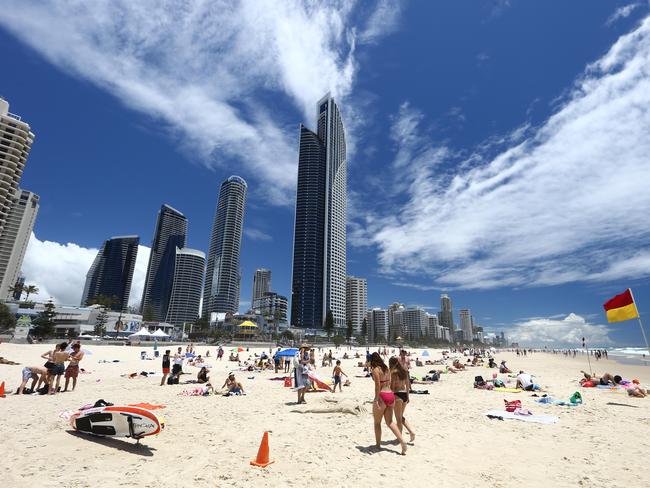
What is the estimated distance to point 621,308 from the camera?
1549cm

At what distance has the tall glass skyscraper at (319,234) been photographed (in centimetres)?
17025

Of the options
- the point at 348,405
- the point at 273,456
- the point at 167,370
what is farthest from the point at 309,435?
the point at 167,370

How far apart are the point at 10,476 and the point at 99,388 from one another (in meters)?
11.4

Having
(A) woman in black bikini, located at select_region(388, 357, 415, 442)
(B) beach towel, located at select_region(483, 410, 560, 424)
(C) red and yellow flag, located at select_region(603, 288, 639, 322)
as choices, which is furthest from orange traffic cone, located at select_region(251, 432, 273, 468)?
(C) red and yellow flag, located at select_region(603, 288, 639, 322)

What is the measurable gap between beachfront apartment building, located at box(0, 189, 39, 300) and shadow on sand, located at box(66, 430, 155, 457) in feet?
515

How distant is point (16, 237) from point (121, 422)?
172 m

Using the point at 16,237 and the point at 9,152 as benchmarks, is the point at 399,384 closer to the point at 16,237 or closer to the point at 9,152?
the point at 9,152

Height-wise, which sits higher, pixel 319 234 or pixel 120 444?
pixel 319 234

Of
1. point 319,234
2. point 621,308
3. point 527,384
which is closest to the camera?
point 621,308

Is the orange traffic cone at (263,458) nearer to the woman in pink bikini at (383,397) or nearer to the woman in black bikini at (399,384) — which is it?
the woman in pink bikini at (383,397)

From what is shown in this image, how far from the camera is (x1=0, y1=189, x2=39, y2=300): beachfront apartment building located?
123400mm

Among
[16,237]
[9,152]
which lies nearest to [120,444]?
[9,152]

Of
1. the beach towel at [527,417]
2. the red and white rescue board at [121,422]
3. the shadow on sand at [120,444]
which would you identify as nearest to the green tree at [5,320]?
the shadow on sand at [120,444]

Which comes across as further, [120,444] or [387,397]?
[120,444]
